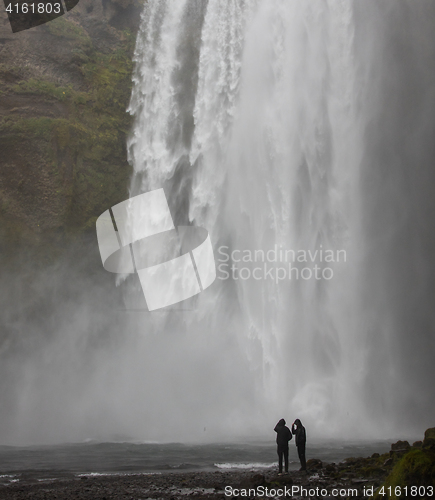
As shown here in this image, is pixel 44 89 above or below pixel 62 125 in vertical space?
above

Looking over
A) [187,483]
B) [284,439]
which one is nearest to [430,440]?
[284,439]

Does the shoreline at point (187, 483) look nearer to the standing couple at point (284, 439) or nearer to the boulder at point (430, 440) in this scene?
the standing couple at point (284, 439)

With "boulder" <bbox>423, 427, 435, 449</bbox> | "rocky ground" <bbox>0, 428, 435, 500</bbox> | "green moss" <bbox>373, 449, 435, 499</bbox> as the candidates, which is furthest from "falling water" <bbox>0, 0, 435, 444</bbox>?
"green moss" <bbox>373, 449, 435, 499</bbox>

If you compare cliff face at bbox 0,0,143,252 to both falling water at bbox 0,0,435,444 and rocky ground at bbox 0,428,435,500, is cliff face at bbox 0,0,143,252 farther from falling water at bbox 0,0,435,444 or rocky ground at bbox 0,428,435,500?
rocky ground at bbox 0,428,435,500

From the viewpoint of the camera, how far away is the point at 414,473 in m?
5.65

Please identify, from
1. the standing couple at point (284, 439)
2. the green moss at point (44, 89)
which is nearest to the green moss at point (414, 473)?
the standing couple at point (284, 439)

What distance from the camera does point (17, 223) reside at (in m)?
19.6

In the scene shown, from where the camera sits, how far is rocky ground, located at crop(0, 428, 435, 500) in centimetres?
594

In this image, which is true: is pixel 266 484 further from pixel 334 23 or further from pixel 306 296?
pixel 334 23

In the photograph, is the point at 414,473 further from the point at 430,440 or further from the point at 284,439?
the point at 430,440

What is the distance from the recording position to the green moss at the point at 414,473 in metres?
5.55

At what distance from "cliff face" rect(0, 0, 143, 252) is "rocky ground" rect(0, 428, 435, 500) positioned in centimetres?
1317

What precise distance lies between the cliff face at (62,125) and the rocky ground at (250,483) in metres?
13.2

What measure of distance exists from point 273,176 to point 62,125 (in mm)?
9918
